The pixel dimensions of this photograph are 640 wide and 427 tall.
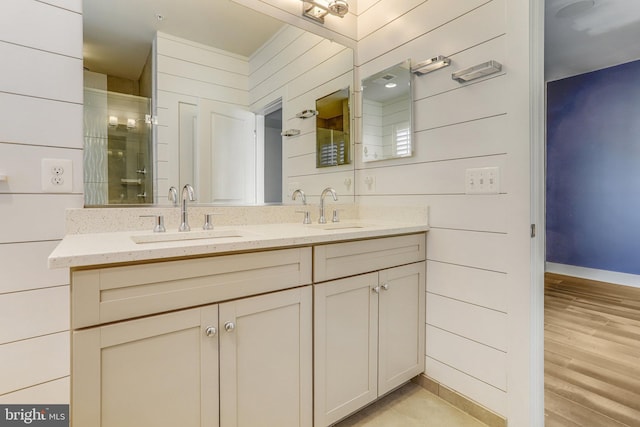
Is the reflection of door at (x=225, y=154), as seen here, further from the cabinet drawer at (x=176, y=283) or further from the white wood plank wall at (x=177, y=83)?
the cabinet drawer at (x=176, y=283)

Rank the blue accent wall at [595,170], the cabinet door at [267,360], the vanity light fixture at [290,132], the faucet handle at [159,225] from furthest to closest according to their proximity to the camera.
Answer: the blue accent wall at [595,170]
the vanity light fixture at [290,132]
the faucet handle at [159,225]
the cabinet door at [267,360]

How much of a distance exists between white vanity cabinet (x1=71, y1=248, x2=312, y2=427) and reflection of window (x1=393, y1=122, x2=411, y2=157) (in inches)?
35.8

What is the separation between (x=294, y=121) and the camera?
2016mm

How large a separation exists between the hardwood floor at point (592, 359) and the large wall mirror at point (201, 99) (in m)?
1.64

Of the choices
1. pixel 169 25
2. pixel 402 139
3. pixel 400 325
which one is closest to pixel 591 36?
pixel 402 139

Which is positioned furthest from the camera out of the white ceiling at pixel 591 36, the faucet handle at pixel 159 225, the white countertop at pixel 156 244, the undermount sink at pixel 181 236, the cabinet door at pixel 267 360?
the white ceiling at pixel 591 36

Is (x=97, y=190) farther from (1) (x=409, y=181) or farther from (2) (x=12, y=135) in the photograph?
(1) (x=409, y=181)

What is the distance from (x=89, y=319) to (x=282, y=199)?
1204 millimetres

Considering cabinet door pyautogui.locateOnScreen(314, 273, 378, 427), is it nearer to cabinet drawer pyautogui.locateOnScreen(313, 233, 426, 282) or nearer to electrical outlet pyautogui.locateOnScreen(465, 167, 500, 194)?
cabinet drawer pyautogui.locateOnScreen(313, 233, 426, 282)

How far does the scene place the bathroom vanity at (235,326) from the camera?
875 mm

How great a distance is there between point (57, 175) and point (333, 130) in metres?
1.49

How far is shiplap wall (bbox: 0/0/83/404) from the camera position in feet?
3.61

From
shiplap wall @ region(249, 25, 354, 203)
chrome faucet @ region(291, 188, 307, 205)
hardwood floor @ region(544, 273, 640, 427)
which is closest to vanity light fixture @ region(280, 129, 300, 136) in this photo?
shiplap wall @ region(249, 25, 354, 203)

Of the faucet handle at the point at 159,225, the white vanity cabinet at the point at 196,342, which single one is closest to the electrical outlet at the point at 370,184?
the white vanity cabinet at the point at 196,342
